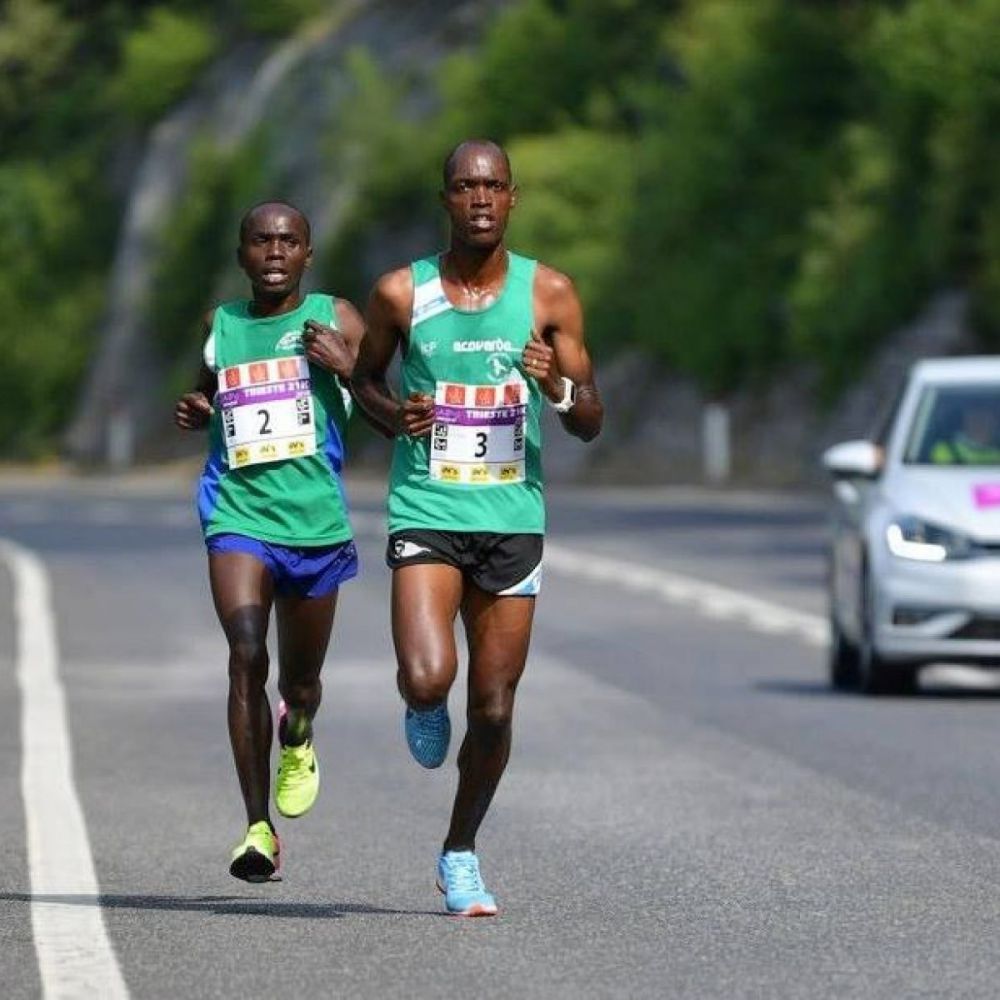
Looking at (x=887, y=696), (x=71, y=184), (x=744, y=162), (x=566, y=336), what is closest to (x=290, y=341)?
(x=566, y=336)

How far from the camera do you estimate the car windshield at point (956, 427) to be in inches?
706

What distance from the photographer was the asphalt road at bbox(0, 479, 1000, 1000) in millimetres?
8570

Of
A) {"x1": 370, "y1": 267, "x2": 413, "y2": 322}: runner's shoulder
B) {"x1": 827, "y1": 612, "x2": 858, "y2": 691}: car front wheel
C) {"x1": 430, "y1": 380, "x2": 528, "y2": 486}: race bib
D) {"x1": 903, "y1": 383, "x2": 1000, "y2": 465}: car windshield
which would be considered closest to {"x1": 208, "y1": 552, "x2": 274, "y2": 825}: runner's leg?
{"x1": 430, "y1": 380, "x2": 528, "y2": 486}: race bib

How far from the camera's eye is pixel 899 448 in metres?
18.0

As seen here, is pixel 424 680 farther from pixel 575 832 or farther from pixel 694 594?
pixel 694 594

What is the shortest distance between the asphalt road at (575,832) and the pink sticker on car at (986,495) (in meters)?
0.90

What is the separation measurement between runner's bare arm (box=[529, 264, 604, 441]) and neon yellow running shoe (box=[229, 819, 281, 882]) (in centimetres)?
134

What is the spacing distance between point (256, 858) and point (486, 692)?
772mm

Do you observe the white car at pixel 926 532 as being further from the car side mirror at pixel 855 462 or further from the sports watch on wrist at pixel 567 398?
the sports watch on wrist at pixel 567 398

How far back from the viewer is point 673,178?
58000 millimetres

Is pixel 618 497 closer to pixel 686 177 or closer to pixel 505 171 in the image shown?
pixel 686 177

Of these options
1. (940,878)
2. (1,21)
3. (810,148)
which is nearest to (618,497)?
(810,148)

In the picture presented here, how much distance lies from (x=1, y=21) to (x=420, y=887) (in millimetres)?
89977

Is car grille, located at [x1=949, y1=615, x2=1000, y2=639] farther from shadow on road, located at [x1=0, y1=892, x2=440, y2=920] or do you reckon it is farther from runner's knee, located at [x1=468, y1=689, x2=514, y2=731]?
runner's knee, located at [x1=468, y1=689, x2=514, y2=731]
